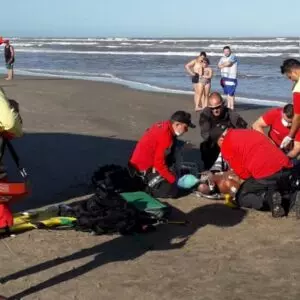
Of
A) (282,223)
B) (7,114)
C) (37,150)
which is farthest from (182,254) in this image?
(37,150)

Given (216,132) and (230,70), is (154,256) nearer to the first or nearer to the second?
(216,132)

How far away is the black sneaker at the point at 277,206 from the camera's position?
7109 mm

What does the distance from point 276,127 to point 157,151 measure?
167 cm

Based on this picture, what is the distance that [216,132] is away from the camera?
8.46 metres

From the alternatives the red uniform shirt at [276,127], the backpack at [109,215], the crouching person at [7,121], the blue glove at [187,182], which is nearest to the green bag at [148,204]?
the backpack at [109,215]

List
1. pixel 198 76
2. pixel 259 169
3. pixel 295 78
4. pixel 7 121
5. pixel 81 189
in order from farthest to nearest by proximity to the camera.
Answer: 1. pixel 198 76
2. pixel 81 189
3. pixel 295 78
4. pixel 259 169
5. pixel 7 121

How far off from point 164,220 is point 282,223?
1216 mm

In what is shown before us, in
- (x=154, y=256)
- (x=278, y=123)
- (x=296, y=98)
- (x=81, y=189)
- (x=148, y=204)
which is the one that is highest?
(x=296, y=98)

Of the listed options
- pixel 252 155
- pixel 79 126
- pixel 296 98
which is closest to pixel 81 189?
pixel 252 155

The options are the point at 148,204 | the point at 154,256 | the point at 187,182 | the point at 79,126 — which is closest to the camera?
the point at 154,256

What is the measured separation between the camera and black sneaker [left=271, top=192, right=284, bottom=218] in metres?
7.11

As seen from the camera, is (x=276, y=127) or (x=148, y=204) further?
(x=276, y=127)

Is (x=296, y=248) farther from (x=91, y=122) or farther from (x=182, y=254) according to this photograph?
(x=91, y=122)

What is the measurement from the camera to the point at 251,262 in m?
5.78
